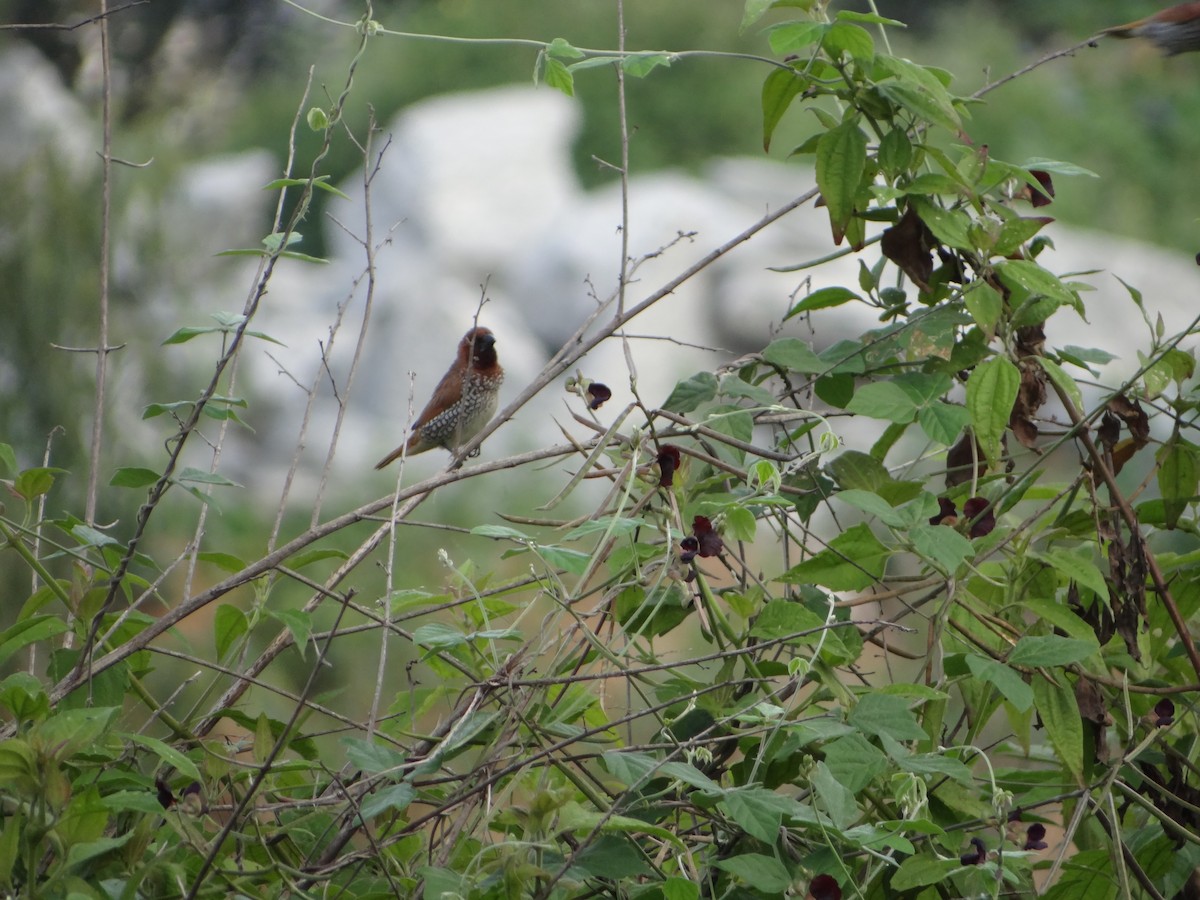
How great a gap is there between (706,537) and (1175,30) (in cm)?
74

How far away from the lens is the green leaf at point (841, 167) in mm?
1223

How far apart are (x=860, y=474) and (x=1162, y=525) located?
0.32m

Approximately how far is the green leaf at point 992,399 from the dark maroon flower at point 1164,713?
0.29 metres

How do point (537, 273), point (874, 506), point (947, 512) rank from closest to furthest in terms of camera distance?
1. point (874, 506)
2. point (947, 512)
3. point (537, 273)

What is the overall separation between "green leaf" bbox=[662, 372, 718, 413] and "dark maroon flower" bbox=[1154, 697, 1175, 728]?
0.53m

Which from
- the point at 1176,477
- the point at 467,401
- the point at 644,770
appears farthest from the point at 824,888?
the point at 467,401

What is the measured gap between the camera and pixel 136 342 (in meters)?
6.45

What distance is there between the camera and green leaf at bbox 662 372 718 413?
1290 mm

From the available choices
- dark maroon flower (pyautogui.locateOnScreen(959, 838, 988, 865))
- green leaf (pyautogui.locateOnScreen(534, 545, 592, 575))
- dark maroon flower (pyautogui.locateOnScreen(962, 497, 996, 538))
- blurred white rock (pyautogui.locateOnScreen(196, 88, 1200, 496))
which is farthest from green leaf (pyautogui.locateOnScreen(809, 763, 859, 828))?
blurred white rock (pyautogui.locateOnScreen(196, 88, 1200, 496))

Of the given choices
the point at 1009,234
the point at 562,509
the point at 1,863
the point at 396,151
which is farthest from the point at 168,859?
the point at 396,151

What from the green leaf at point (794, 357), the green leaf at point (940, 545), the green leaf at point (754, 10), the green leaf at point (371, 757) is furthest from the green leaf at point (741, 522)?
the green leaf at point (754, 10)

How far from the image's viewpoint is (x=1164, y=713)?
1.20m

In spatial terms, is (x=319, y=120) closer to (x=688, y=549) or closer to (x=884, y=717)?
(x=688, y=549)

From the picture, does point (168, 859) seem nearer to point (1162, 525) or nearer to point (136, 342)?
point (1162, 525)
